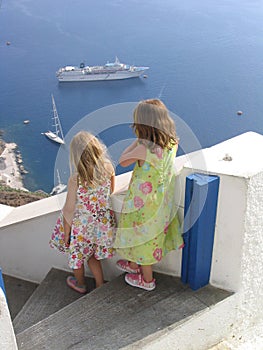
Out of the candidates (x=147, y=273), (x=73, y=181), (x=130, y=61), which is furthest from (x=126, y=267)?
(x=130, y=61)

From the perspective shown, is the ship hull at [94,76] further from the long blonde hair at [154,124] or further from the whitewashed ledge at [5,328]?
the whitewashed ledge at [5,328]

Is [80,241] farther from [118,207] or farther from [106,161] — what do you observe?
[106,161]

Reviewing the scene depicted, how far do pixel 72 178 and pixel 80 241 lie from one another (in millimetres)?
325

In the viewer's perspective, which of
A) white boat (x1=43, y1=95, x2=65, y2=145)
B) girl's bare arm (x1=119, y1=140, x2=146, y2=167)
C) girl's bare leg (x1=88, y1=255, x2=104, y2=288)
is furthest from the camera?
white boat (x1=43, y1=95, x2=65, y2=145)

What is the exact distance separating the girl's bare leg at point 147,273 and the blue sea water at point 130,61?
84.4ft

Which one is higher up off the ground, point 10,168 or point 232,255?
point 232,255

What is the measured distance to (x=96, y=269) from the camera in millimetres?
2312

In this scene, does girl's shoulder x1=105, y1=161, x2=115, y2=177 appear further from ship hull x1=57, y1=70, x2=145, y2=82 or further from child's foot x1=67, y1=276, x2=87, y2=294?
ship hull x1=57, y1=70, x2=145, y2=82

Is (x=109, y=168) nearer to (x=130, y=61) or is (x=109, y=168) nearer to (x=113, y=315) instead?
(x=113, y=315)

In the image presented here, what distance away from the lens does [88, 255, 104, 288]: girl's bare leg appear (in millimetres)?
2289

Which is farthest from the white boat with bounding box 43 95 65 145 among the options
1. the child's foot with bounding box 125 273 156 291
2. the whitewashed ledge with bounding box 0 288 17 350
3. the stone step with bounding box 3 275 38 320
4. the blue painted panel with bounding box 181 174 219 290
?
the whitewashed ledge with bounding box 0 288 17 350

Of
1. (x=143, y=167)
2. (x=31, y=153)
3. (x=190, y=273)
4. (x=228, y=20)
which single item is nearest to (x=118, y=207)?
(x=143, y=167)

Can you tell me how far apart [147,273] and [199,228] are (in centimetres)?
34

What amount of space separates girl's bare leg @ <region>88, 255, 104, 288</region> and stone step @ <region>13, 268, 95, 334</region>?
0.13 m
